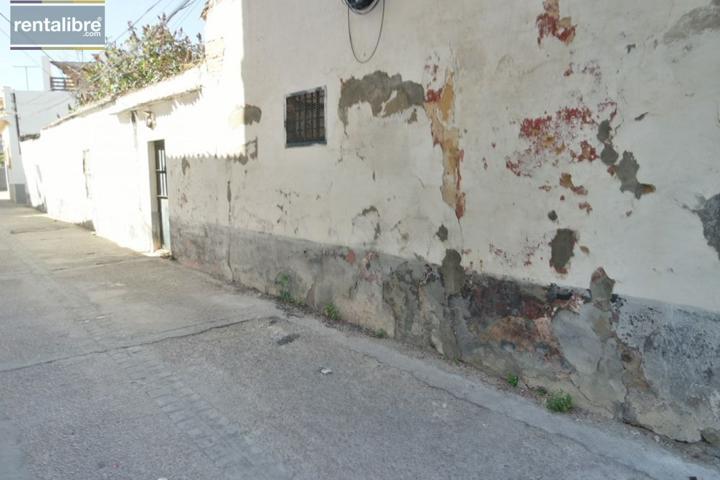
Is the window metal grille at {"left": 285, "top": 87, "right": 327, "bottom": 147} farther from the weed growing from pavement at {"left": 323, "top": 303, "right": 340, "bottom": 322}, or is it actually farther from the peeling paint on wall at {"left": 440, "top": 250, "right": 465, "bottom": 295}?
the peeling paint on wall at {"left": 440, "top": 250, "right": 465, "bottom": 295}

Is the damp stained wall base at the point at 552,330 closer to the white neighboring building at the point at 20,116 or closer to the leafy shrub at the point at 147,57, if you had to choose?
the leafy shrub at the point at 147,57

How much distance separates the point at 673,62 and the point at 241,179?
17.2 ft

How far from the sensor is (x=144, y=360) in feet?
14.6

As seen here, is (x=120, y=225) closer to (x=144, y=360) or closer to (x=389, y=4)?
(x=144, y=360)

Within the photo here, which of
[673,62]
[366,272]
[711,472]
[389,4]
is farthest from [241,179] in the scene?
[711,472]

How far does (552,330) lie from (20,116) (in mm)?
31542

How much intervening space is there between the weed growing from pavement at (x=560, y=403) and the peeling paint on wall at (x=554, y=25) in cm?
227

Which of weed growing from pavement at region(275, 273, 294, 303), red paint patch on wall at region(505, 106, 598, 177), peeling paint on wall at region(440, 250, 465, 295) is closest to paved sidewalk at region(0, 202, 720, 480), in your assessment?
weed growing from pavement at region(275, 273, 294, 303)

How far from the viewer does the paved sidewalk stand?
2816 mm

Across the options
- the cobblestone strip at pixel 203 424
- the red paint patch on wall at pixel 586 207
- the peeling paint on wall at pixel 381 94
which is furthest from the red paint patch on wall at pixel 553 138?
the cobblestone strip at pixel 203 424

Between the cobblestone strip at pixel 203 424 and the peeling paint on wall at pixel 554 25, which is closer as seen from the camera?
the cobblestone strip at pixel 203 424

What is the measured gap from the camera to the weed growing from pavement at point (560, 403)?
11.0ft

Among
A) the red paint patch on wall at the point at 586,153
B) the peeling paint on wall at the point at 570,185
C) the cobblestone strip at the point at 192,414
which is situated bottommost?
the cobblestone strip at the point at 192,414

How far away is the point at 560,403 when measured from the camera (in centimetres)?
335
